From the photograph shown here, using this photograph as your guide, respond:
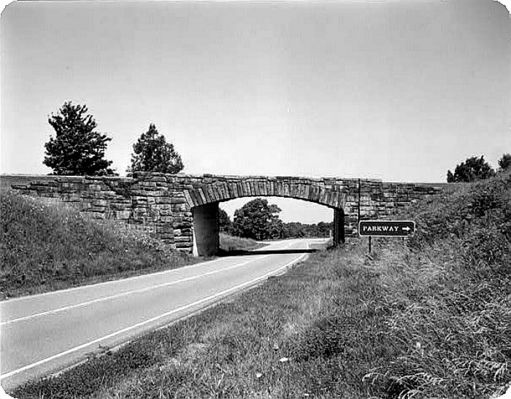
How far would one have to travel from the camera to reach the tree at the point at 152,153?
50.9m

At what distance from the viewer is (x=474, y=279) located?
6.64m

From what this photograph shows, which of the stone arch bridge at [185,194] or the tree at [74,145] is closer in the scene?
the stone arch bridge at [185,194]

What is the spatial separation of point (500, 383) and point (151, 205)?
77.6ft

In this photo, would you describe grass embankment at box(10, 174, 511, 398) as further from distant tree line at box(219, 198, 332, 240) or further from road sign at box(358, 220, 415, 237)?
distant tree line at box(219, 198, 332, 240)

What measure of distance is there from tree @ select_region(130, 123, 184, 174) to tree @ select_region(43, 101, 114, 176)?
5.16 m

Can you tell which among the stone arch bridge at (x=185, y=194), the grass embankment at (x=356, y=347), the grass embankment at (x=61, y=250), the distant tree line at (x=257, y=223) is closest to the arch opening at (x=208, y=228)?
the stone arch bridge at (x=185, y=194)

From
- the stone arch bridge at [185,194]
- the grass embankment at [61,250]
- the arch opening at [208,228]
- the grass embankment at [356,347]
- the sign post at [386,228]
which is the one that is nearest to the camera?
the grass embankment at [356,347]

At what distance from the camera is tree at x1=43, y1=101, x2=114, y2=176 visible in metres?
44.0

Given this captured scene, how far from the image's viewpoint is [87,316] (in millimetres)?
10719

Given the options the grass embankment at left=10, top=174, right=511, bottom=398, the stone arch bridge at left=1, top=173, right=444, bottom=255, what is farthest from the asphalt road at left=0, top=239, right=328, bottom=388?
the stone arch bridge at left=1, top=173, right=444, bottom=255

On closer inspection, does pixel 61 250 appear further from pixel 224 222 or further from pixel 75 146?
pixel 224 222

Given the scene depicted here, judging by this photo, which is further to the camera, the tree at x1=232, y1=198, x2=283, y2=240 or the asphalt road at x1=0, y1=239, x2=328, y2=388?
the tree at x1=232, y1=198, x2=283, y2=240

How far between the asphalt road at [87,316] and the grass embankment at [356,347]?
0.84 metres

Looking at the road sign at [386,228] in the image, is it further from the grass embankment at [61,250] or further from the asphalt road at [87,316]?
the grass embankment at [61,250]
